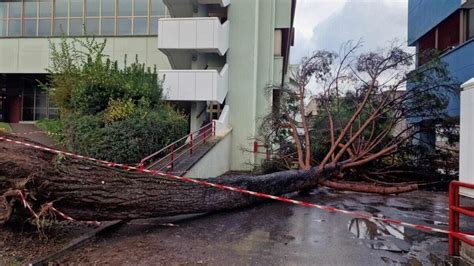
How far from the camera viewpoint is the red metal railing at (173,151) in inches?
373

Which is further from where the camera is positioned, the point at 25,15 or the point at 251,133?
the point at 25,15

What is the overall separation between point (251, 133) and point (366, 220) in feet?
31.9

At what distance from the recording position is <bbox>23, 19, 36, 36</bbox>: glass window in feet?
64.0

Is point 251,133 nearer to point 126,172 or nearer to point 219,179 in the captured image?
point 219,179

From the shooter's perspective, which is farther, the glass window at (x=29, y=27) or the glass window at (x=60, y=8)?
the glass window at (x=29, y=27)

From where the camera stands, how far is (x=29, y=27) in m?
19.6

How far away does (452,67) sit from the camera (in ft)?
42.4

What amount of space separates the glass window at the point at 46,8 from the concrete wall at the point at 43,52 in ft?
4.82

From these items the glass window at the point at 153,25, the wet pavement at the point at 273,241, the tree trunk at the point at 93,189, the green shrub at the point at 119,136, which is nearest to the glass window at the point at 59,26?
the glass window at the point at 153,25

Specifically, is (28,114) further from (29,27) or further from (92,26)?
(92,26)

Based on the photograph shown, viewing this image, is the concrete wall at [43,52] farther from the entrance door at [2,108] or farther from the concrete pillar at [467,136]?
the concrete pillar at [467,136]

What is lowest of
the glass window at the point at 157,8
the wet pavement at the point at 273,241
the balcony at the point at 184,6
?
the wet pavement at the point at 273,241

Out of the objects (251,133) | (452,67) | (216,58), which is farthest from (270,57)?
(452,67)

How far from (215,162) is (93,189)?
808cm
